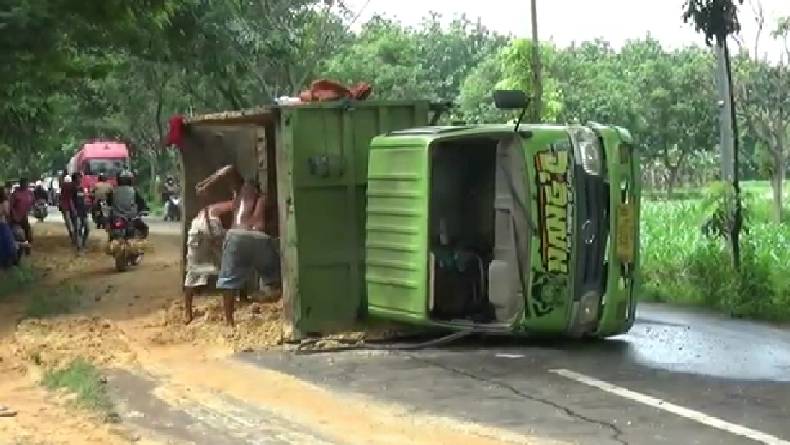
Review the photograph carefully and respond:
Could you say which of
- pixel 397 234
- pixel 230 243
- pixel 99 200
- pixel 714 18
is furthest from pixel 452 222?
pixel 99 200

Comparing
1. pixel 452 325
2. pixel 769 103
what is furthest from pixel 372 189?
pixel 769 103

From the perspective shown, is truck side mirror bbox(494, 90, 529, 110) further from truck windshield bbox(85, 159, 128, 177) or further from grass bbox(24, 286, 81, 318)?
truck windshield bbox(85, 159, 128, 177)

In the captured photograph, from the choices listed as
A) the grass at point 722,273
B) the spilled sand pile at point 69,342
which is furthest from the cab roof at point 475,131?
the grass at point 722,273

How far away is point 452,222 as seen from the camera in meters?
11.0

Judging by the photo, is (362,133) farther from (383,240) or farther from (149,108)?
(149,108)

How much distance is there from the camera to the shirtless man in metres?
11.3

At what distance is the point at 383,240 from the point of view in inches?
405

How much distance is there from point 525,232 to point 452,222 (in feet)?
3.86

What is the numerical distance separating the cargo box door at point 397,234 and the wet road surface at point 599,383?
477mm

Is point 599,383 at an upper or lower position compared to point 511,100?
lower

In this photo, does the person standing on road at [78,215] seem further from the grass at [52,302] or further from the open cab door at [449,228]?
the open cab door at [449,228]

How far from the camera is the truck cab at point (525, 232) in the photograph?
9.84 meters

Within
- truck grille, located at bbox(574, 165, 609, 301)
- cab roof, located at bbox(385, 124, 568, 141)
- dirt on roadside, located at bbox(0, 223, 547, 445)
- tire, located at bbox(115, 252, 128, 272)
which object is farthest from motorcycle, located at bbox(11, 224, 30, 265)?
truck grille, located at bbox(574, 165, 609, 301)

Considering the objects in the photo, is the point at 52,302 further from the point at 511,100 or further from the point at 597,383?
the point at 597,383
